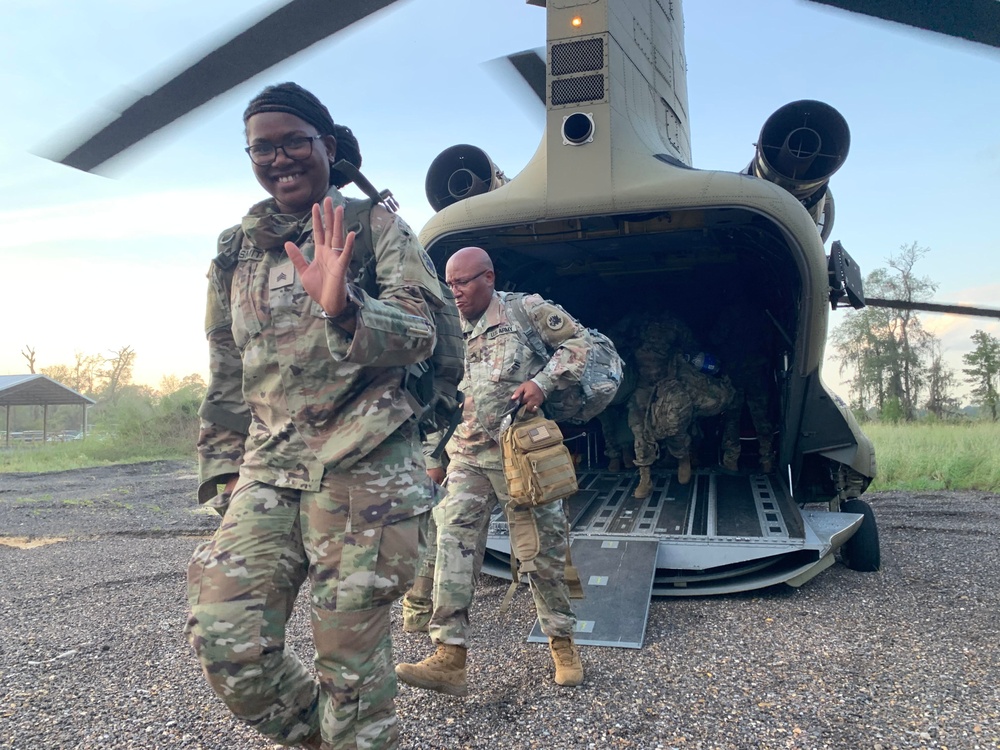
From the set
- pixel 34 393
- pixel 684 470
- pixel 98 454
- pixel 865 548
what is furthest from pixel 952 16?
pixel 34 393

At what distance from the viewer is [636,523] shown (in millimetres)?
4457

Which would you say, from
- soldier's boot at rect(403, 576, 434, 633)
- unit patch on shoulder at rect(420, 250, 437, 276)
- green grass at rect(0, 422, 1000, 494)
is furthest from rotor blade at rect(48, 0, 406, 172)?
green grass at rect(0, 422, 1000, 494)

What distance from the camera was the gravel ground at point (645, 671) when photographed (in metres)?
2.25

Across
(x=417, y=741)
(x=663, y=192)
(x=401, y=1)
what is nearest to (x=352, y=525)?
(x=417, y=741)

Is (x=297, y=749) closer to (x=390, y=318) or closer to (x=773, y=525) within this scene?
(x=390, y=318)

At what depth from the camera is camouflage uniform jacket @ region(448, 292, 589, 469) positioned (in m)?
3.03

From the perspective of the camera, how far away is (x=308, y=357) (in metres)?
1.81

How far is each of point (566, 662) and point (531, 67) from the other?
3.75 meters

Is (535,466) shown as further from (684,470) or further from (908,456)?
(908,456)

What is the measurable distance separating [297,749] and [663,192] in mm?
3078

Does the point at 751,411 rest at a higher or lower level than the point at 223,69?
lower

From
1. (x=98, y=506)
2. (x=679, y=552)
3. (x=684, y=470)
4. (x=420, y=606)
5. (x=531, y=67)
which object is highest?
(x=531, y=67)

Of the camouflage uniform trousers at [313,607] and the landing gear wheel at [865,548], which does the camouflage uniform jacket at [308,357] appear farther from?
the landing gear wheel at [865,548]

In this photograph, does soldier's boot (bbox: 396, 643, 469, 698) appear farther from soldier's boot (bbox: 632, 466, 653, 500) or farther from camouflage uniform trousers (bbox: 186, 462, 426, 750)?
soldier's boot (bbox: 632, 466, 653, 500)
